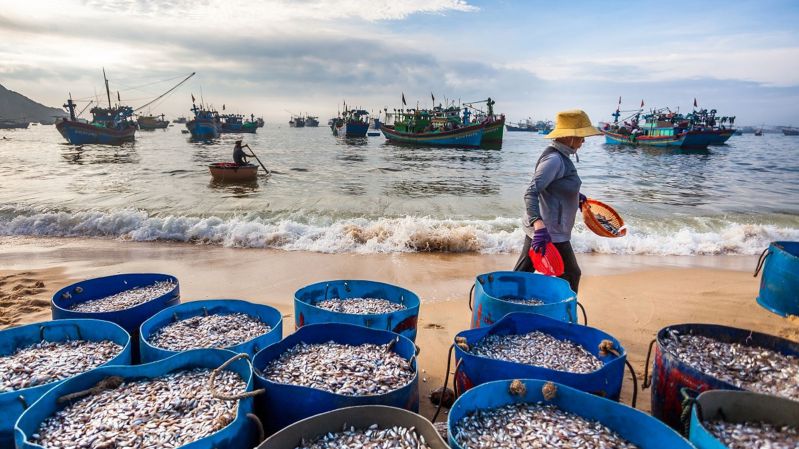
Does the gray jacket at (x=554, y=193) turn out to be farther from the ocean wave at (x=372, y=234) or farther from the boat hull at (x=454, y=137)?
the boat hull at (x=454, y=137)

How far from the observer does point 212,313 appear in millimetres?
3375

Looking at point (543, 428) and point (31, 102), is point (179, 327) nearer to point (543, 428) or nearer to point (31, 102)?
point (543, 428)

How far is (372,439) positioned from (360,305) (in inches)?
63.4

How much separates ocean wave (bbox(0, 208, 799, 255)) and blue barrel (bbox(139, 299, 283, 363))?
210 inches

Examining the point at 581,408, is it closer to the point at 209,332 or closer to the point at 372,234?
the point at 209,332

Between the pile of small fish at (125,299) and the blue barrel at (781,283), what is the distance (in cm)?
525

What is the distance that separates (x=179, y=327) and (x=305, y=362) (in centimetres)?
117

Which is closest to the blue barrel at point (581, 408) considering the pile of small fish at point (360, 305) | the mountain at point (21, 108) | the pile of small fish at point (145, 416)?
the pile of small fish at point (145, 416)

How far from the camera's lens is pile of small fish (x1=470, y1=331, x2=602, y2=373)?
2582 mm

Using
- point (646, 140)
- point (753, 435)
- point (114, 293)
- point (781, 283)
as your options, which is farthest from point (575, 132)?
point (646, 140)

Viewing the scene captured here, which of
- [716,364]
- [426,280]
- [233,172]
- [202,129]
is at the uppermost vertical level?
[202,129]

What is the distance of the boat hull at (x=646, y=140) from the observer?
4075 cm

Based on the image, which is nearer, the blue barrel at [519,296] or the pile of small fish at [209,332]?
the pile of small fish at [209,332]

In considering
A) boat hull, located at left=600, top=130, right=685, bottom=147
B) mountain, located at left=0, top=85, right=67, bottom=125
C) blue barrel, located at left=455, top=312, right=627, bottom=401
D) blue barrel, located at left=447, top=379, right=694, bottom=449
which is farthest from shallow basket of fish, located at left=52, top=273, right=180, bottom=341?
mountain, located at left=0, top=85, right=67, bottom=125
